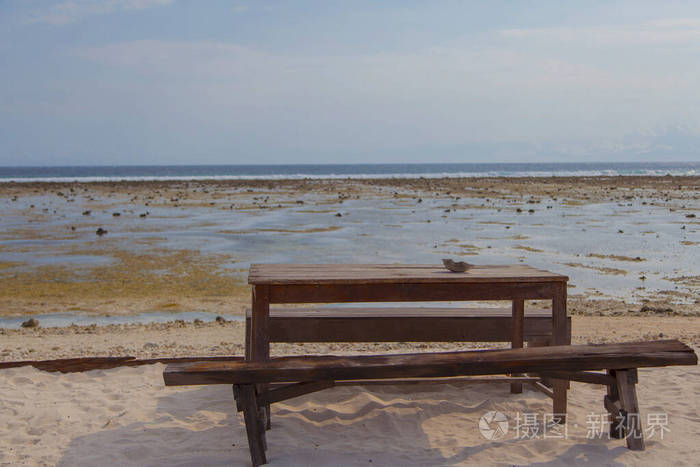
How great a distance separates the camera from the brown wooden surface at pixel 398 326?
16.7 ft

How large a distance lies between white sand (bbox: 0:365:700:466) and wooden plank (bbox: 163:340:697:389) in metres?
0.60

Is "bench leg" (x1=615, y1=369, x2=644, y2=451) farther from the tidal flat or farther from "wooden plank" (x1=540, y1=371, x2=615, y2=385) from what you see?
the tidal flat

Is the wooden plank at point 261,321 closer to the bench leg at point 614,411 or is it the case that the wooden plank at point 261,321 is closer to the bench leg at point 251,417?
the bench leg at point 251,417

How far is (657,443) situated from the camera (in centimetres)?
412

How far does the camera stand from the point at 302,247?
1697 centimetres

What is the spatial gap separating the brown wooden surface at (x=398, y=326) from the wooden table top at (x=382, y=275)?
553 millimetres

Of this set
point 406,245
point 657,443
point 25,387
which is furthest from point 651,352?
point 406,245

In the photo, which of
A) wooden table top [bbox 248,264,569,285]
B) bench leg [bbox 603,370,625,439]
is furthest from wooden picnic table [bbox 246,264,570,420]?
bench leg [bbox 603,370,625,439]

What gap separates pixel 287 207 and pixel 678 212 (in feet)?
60.0

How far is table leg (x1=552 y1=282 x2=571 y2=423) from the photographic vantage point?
4.48 metres

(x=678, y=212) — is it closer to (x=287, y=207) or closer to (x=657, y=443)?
A: (x=287, y=207)

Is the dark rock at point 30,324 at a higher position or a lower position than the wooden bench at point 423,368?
lower

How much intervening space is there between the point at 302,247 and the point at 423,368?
1343cm

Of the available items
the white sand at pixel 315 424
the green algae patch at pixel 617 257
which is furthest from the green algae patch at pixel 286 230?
the white sand at pixel 315 424
